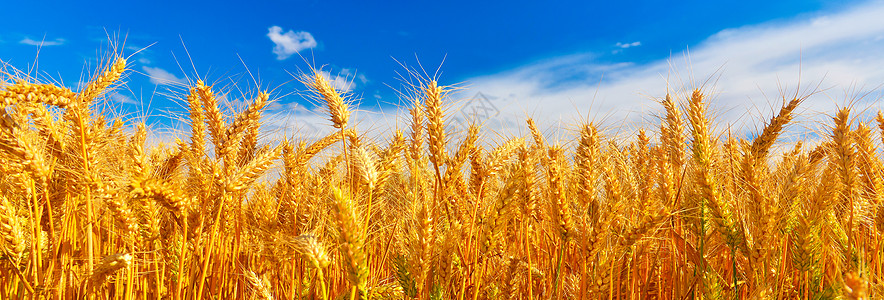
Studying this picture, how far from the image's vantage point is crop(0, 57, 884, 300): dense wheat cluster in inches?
77.3

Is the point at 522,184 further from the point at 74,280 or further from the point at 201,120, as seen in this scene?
the point at 74,280

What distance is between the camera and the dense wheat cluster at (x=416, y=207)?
1.96m

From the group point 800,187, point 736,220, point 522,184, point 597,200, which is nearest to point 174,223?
point 522,184

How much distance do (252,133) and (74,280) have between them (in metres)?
1.18

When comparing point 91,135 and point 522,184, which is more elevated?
point 91,135

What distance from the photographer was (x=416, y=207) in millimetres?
2338

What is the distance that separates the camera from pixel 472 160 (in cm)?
248

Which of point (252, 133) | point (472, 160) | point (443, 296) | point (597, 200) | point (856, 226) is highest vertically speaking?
point (252, 133)

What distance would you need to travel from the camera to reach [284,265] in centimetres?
281

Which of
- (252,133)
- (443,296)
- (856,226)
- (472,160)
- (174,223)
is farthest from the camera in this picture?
(856,226)

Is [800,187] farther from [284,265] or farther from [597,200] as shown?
[284,265]

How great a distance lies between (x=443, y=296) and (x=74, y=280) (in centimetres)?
198

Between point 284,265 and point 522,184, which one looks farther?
point 284,265

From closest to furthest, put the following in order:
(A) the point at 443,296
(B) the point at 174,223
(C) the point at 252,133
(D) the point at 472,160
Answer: (A) the point at 443,296 → (B) the point at 174,223 → (D) the point at 472,160 → (C) the point at 252,133
